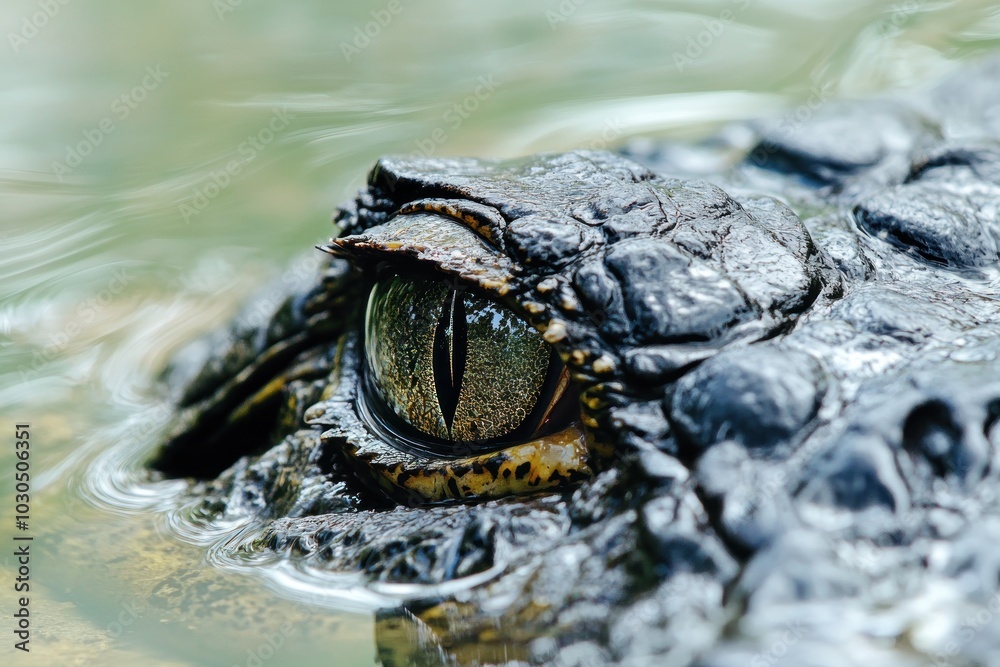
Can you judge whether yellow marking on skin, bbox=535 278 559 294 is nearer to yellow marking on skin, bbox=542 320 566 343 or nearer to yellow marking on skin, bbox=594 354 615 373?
yellow marking on skin, bbox=542 320 566 343

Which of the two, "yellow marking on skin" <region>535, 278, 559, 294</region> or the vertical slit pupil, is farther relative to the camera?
the vertical slit pupil

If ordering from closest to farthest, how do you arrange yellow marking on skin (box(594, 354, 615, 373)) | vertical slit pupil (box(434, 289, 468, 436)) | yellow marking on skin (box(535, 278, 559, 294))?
1. yellow marking on skin (box(594, 354, 615, 373))
2. yellow marking on skin (box(535, 278, 559, 294))
3. vertical slit pupil (box(434, 289, 468, 436))

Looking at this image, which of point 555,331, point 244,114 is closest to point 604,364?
point 555,331

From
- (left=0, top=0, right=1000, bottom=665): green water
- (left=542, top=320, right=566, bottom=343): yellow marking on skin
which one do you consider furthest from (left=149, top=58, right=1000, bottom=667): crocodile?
(left=0, top=0, right=1000, bottom=665): green water

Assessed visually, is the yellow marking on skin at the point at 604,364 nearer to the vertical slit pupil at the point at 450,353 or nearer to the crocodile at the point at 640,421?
the crocodile at the point at 640,421

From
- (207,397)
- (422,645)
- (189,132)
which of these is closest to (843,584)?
(422,645)

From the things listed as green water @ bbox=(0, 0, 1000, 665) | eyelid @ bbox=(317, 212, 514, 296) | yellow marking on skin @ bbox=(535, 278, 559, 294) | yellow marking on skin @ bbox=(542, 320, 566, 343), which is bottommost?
green water @ bbox=(0, 0, 1000, 665)

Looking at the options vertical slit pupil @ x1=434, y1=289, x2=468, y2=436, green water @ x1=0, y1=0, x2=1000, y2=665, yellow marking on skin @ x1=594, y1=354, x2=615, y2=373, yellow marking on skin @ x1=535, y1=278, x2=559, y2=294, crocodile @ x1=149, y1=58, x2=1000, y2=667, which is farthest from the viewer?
green water @ x1=0, y1=0, x2=1000, y2=665

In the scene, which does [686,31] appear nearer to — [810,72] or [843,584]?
[810,72]
